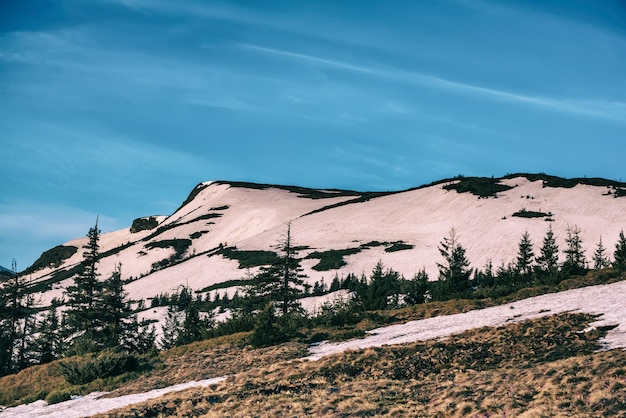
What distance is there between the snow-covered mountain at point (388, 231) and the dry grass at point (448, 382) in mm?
70486

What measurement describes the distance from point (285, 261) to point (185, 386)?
27800mm

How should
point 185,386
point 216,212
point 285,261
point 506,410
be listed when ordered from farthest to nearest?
point 216,212 → point 285,261 → point 185,386 → point 506,410

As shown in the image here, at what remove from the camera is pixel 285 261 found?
5184cm

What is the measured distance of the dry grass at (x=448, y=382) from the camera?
14.4 m

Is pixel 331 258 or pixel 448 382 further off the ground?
pixel 331 258

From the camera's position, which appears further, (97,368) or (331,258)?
(331,258)

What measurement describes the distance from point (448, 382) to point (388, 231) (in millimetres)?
109370

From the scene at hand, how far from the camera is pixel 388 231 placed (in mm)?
126562

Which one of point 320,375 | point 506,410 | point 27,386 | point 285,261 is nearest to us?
point 506,410

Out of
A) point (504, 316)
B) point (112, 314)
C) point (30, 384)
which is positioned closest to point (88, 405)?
point (30, 384)

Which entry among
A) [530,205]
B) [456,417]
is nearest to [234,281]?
[530,205]

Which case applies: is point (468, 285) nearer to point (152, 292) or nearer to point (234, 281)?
point (234, 281)

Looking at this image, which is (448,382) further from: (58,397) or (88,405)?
(58,397)

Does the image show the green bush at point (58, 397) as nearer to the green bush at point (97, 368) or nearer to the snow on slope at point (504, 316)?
the green bush at point (97, 368)
